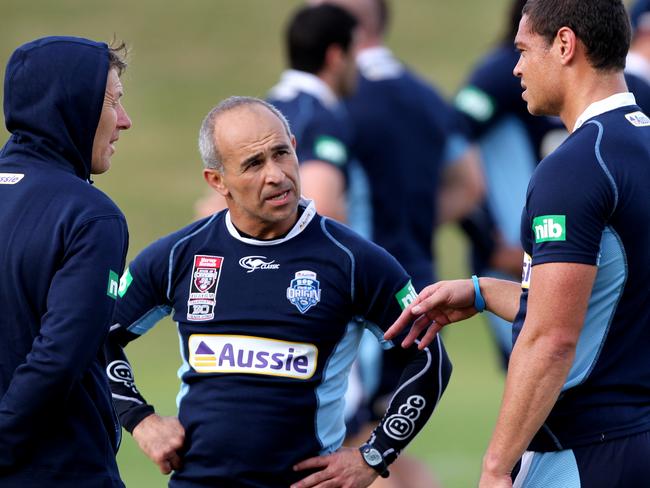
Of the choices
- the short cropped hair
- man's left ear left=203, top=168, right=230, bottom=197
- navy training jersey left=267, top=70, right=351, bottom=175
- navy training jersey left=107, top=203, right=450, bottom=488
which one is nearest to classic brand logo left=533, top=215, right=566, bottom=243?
navy training jersey left=107, top=203, right=450, bottom=488

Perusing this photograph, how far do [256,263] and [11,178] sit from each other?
0.89 m

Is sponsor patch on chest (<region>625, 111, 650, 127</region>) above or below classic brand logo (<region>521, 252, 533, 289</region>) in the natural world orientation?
above

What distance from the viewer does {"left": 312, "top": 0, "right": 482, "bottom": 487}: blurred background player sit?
8023mm

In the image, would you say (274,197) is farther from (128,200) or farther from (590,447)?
(128,200)

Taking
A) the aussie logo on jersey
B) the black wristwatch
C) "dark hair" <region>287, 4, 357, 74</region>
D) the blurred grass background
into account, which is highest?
"dark hair" <region>287, 4, 357, 74</region>

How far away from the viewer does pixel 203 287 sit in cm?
481

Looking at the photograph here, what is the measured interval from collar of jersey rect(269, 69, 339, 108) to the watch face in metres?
3.10

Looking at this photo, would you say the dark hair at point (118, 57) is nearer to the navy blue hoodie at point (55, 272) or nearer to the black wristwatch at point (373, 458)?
the navy blue hoodie at point (55, 272)

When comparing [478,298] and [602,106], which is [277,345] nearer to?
[478,298]

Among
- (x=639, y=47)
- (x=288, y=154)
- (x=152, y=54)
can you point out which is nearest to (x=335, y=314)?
(x=288, y=154)

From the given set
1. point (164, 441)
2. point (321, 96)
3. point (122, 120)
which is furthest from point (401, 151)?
point (164, 441)

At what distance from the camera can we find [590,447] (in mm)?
4277

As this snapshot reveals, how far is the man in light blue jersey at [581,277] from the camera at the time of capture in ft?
13.4

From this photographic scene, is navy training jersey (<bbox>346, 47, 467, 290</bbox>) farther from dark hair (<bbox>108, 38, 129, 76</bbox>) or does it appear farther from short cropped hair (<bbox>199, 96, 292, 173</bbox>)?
dark hair (<bbox>108, 38, 129, 76</bbox>)
